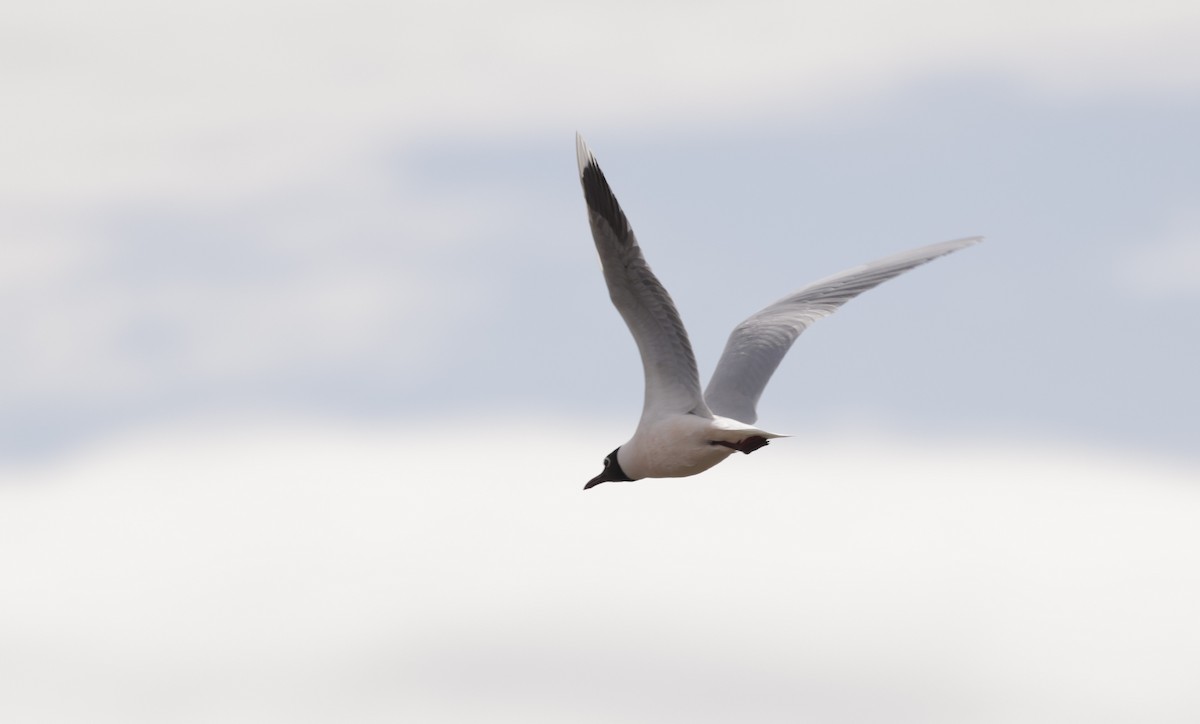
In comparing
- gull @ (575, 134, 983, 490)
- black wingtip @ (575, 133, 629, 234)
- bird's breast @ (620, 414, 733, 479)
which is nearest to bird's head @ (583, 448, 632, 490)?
gull @ (575, 134, 983, 490)

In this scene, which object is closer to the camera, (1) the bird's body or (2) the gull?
(2) the gull

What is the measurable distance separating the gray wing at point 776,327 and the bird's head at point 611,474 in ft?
6.00

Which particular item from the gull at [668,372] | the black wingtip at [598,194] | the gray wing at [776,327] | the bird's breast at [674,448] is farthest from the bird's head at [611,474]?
the black wingtip at [598,194]

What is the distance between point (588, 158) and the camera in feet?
68.5

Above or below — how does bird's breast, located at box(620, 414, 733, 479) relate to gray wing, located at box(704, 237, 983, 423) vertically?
below

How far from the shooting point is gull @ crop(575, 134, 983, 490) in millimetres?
20656

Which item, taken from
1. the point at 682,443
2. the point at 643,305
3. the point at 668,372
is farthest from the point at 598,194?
the point at 682,443

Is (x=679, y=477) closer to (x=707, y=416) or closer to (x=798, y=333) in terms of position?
(x=707, y=416)

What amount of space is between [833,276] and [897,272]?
135cm

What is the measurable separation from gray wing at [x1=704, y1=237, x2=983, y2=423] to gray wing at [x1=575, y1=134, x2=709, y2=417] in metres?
2.76

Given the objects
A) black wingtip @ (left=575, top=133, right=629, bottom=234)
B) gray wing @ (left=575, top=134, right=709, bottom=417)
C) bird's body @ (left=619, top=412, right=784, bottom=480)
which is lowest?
bird's body @ (left=619, top=412, right=784, bottom=480)

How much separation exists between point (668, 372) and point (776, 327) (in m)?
5.28

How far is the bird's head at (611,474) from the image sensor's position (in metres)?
23.9

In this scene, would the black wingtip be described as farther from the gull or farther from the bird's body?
the bird's body
